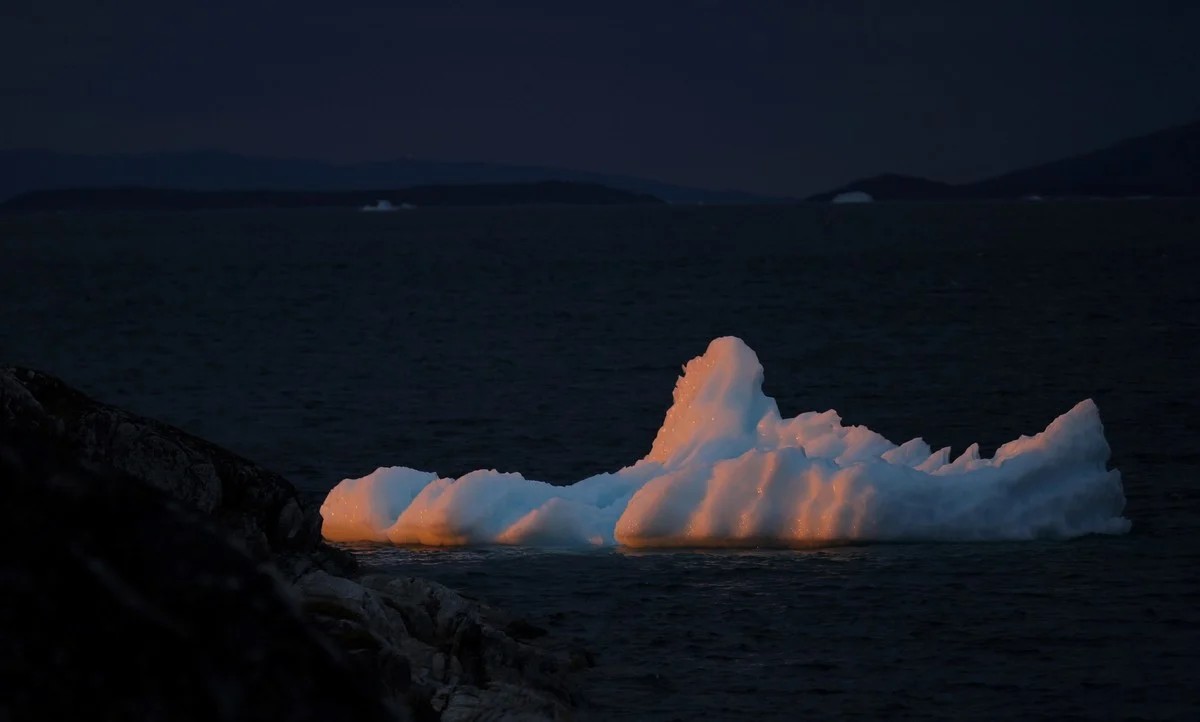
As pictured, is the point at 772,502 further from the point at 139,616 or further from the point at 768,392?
the point at 768,392

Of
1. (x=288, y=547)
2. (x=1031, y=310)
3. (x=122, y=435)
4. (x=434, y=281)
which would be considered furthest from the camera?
(x=434, y=281)

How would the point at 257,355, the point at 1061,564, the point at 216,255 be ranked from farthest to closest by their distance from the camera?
the point at 216,255 < the point at 257,355 < the point at 1061,564

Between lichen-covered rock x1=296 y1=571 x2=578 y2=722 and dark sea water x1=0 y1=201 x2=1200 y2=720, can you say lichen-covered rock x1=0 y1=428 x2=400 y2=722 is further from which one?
dark sea water x1=0 y1=201 x2=1200 y2=720

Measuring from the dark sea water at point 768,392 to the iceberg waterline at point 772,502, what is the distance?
0.41 metres

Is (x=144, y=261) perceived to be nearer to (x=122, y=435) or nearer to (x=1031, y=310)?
(x=1031, y=310)

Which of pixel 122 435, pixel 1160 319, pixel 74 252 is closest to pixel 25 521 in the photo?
pixel 122 435

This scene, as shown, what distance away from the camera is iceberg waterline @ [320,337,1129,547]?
19469 millimetres

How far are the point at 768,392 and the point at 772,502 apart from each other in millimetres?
20083

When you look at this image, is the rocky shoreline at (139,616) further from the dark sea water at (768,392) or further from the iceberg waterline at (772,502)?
the iceberg waterline at (772,502)

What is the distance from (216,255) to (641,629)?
126 meters

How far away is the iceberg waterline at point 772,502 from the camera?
19469 millimetres

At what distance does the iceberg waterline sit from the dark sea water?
0.41 m

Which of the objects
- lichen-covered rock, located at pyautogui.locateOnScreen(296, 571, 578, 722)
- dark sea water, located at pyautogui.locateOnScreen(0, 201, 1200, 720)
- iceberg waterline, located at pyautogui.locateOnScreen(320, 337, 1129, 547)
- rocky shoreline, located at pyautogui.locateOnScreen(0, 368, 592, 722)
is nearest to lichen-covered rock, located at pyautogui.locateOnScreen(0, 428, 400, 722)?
rocky shoreline, located at pyautogui.locateOnScreen(0, 368, 592, 722)

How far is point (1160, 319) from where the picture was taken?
182 ft
